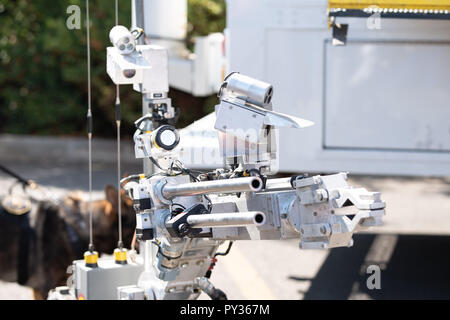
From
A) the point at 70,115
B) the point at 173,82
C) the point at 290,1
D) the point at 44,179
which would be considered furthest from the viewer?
the point at 70,115

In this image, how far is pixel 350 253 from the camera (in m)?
7.59

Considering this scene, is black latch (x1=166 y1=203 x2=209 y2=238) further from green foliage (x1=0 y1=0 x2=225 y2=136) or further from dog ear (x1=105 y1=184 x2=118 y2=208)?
green foliage (x1=0 y1=0 x2=225 y2=136)

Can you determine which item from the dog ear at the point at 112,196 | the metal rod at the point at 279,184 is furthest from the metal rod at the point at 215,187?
the dog ear at the point at 112,196

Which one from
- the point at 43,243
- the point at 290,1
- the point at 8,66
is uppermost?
Answer: the point at 290,1

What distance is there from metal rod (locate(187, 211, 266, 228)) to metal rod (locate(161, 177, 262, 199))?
0.35ft

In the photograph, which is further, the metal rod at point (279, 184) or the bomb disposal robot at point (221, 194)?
the metal rod at point (279, 184)

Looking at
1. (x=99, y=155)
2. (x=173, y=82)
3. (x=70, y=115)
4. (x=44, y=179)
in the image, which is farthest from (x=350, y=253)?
(x=70, y=115)

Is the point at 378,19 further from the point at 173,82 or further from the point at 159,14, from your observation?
the point at 173,82

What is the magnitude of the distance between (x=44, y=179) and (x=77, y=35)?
3.30m

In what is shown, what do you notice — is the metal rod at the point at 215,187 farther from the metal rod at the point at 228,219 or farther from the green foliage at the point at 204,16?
the green foliage at the point at 204,16

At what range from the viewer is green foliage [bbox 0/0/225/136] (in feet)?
40.4

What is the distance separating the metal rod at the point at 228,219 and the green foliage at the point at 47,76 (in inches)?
352

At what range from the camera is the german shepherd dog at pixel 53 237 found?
17.7 ft

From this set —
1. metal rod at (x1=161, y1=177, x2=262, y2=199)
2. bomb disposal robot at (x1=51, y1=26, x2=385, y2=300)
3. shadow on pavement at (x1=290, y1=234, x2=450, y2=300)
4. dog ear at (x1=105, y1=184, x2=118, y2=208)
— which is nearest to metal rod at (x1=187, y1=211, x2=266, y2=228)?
bomb disposal robot at (x1=51, y1=26, x2=385, y2=300)
